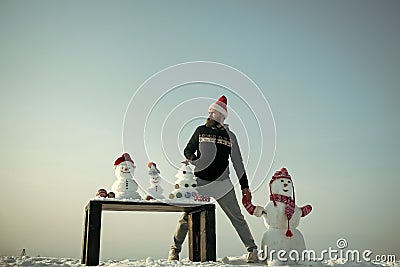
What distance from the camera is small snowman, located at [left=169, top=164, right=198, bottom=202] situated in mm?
3679

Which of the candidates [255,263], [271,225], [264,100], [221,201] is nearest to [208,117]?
[264,100]

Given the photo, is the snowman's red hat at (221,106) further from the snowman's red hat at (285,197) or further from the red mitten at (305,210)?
the red mitten at (305,210)

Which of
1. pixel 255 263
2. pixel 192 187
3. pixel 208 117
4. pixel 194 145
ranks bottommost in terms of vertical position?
pixel 255 263

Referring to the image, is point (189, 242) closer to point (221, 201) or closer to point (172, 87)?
point (221, 201)

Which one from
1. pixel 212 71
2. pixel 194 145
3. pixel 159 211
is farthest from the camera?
pixel 212 71

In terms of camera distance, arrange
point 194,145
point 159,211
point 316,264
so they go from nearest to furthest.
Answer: point 316,264, point 159,211, point 194,145

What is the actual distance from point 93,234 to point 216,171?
1.32 m

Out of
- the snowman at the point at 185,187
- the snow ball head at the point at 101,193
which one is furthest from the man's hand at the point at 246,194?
the snow ball head at the point at 101,193

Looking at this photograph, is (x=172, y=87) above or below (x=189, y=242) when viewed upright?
above

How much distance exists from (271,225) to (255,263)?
15.0 inches

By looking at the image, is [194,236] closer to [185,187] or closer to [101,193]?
[185,187]

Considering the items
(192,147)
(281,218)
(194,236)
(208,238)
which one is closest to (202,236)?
(208,238)

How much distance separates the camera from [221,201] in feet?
12.1

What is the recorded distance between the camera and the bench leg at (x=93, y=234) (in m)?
2.86
